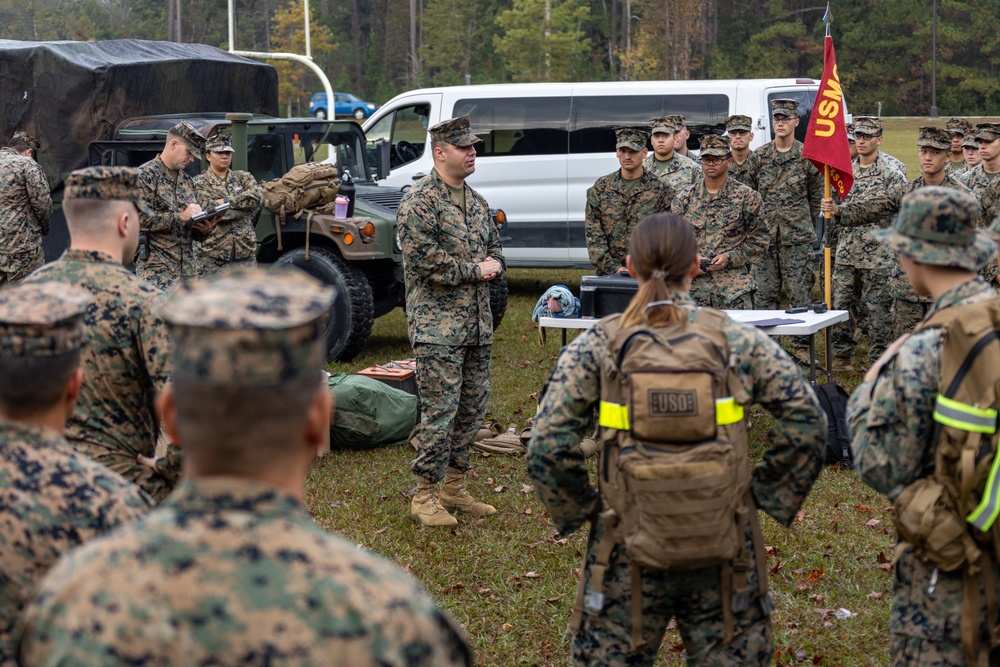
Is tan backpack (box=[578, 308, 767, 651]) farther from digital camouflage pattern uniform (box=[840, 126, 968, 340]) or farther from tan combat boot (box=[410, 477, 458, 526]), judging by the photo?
digital camouflage pattern uniform (box=[840, 126, 968, 340])

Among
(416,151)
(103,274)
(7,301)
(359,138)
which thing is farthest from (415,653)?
(416,151)

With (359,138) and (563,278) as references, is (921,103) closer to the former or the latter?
(563,278)

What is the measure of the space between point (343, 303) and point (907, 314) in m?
4.65

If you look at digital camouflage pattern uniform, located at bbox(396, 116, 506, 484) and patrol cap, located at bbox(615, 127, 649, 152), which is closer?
digital camouflage pattern uniform, located at bbox(396, 116, 506, 484)

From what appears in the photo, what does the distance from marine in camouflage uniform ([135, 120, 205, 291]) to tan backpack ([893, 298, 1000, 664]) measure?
238 inches

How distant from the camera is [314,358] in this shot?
167cm

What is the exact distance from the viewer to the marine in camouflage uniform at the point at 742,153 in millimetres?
10047

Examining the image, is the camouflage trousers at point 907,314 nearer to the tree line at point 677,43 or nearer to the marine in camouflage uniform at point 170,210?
the marine in camouflage uniform at point 170,210

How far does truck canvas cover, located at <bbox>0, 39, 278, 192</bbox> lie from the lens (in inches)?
456

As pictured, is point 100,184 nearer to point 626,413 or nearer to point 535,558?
point 626,413

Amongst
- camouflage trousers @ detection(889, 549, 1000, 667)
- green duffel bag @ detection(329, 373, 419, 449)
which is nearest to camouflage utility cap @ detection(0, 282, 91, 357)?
camouflage trousers @ detection(889, 549, 1000, 667)

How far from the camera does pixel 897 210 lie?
8.86 meters

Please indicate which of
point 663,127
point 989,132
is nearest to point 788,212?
point 663,127

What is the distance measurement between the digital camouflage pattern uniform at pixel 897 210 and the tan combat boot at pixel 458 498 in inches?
152
